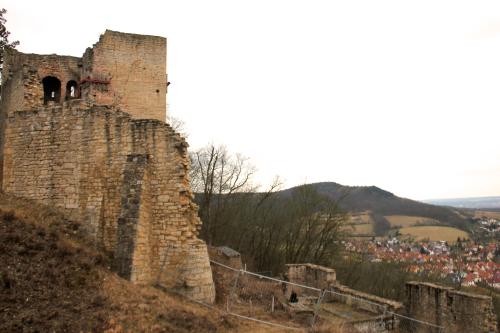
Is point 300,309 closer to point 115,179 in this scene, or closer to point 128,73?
point 115,179

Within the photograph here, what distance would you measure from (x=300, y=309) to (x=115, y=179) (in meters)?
7.31

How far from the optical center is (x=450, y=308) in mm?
14680

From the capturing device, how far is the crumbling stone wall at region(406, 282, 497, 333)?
44.6ft

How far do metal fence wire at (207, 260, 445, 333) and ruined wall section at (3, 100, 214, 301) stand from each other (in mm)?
1297

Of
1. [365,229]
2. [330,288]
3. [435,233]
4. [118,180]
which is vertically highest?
[118,180]

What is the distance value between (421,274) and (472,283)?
429 cm

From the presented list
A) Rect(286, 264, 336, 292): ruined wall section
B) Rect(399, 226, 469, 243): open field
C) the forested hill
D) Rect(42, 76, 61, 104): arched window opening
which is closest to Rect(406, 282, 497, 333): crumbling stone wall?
Rect(286, 264, 336, 292): ruined wall section

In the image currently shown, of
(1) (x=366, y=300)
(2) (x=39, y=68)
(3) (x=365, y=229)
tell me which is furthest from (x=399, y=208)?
(2) (x=39, y=68)

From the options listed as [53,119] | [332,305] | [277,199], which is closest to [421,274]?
[277,199]

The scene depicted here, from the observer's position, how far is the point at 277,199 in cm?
3372

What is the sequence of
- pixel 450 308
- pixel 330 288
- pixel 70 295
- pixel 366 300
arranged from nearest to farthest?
pixel 70 295
pixel 450 308
pixel 366 300
pixel 330 288

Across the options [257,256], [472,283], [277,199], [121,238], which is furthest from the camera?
[472,283]

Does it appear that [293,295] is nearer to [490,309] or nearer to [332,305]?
[332,305]

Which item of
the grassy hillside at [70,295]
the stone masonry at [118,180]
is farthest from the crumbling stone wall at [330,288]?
the grassy hillside at [70,295]
